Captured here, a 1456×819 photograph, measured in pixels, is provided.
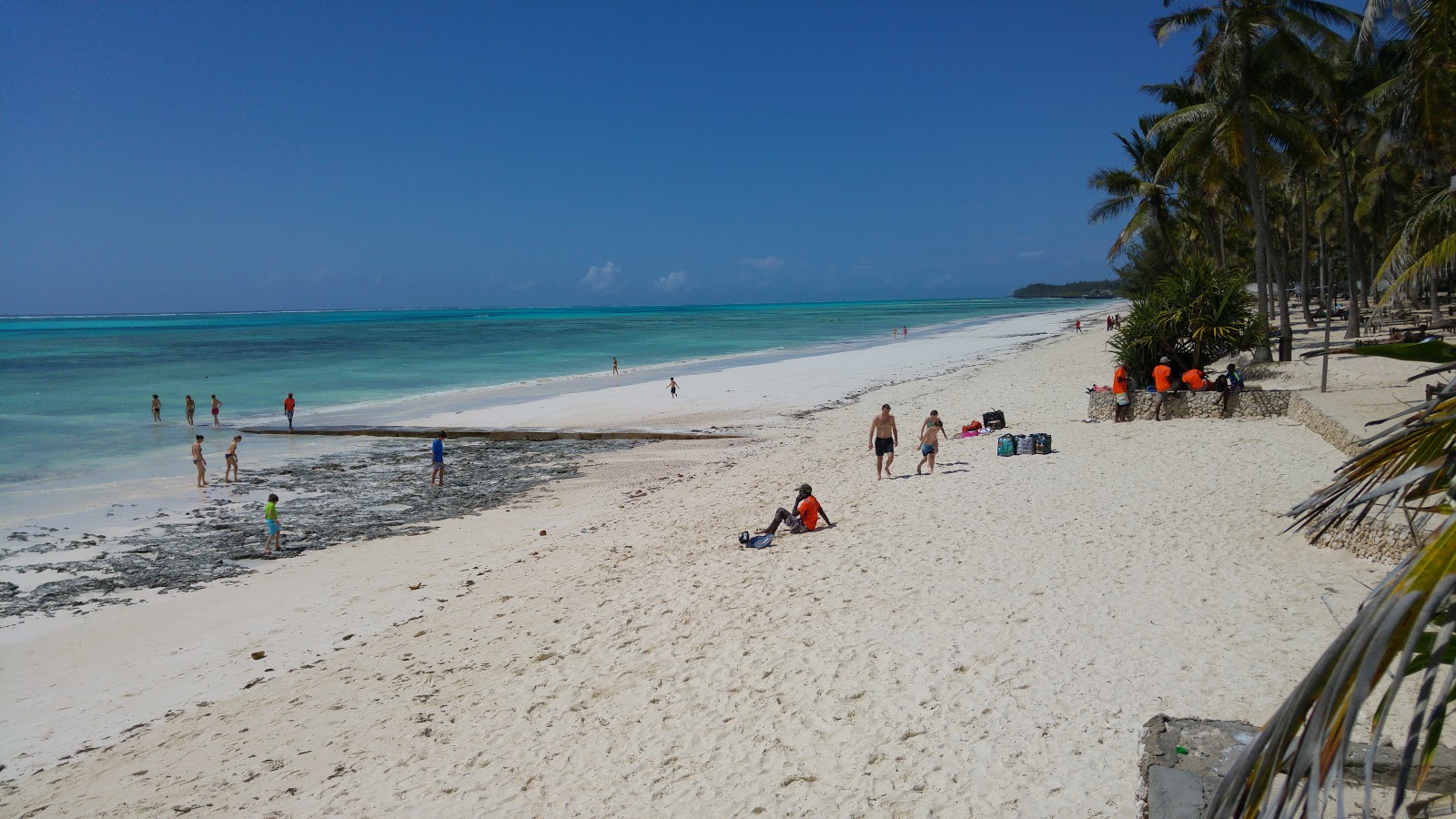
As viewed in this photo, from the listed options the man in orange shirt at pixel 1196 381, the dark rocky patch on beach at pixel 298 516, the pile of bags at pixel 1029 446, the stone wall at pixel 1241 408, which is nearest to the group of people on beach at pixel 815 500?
the pile of bags at pixel 1029 446

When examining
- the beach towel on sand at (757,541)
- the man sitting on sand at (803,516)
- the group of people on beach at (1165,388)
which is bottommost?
the beach towel on sand at (757,541)

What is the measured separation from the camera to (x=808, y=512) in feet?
37.1

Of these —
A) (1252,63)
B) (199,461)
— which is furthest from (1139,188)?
(199,461)

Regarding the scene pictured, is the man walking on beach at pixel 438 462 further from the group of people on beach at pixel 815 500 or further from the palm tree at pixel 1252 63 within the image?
the palm tree at pixel 1252 63

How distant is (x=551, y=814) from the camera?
568 centimetres

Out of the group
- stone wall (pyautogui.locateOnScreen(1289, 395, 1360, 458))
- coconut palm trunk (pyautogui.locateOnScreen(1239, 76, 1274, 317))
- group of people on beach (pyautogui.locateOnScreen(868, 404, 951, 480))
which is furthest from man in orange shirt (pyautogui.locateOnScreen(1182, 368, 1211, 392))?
coconut palm trunk (pyautogui.locateOnScreen(1239, 76, 1274, 317))

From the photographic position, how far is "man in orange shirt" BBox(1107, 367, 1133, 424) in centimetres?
1664

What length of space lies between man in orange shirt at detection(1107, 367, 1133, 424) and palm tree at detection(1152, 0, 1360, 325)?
322 inches

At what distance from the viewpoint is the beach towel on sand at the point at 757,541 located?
35.6 feet

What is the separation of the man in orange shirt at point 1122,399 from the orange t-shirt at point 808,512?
8.45 metres

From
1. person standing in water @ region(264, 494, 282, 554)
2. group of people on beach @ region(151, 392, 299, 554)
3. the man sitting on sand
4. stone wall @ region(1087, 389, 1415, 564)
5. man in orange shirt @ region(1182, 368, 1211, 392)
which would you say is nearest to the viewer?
the man sitting on sand

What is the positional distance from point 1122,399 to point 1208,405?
148 cm

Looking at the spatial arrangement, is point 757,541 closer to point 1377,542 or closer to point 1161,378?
point 1377,542

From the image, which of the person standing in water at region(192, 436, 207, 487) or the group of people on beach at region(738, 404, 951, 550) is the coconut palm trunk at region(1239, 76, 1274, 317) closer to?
the group of people on beach at region(738, 404, 951, 550)
